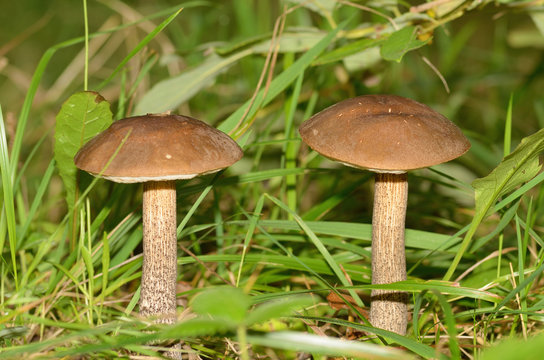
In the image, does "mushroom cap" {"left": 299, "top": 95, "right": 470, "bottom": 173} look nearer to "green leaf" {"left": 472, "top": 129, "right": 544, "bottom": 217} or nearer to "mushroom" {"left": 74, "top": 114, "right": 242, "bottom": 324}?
"green leaf" {"left": 472, "top": 129, "right": 544, "bottom": 217}

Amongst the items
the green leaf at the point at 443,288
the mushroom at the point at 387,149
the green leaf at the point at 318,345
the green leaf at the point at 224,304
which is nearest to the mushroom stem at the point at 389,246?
the mushroom at the point at 387,149

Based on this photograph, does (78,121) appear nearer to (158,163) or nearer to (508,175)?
(158,163)

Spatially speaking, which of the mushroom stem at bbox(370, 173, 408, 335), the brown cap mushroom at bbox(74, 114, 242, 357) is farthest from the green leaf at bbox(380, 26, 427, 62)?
the brown cap mushroom at bbox(74, 114, 242, 357)

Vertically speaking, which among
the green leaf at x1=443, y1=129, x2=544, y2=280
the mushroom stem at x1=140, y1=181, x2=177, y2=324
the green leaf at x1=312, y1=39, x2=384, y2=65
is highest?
the green leaf at x1=312, y1=39, x2=384, y2=65

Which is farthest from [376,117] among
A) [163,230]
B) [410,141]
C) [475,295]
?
[163,230]

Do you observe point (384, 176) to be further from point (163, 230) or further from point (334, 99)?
point (334, 99)

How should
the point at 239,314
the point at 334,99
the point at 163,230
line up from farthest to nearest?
the point at 334,99, the point at 163,230, the point at 239,314

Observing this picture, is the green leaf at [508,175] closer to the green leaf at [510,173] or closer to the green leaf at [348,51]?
the green leaf at [510,173]
